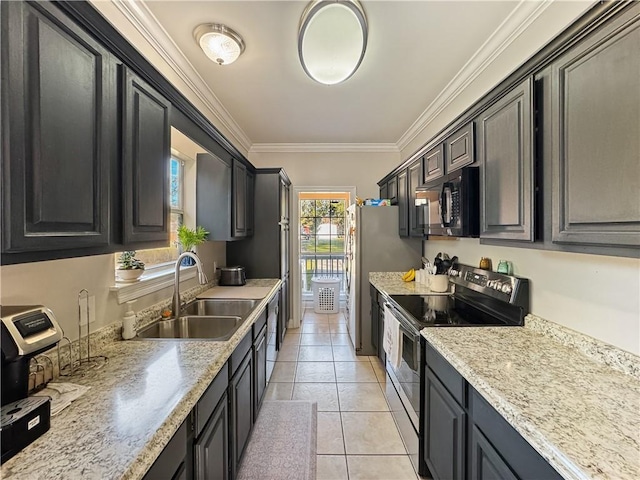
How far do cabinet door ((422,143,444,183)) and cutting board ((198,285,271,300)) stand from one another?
72.3 inches

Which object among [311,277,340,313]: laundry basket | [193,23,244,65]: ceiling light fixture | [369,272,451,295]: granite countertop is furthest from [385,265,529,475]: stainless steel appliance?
[311,277,340,313]: laundry basket

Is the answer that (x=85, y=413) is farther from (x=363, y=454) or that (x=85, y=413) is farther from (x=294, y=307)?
(x=294, y=307)

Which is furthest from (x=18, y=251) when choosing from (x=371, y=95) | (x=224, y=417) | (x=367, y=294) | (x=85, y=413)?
(x=367, y=294)

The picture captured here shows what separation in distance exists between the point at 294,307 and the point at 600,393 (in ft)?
12.8

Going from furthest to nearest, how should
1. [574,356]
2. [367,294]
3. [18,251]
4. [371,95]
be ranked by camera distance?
[367,294], [371,95], [574,356], [18,251]

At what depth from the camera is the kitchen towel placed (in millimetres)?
2180

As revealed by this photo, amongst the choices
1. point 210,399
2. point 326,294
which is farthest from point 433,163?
point 326,294

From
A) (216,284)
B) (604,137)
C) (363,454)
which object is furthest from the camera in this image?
(216,284)

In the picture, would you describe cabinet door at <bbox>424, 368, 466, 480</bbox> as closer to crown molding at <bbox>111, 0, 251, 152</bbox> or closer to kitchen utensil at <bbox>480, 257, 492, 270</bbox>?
kitchen utensil at <bbox>480, 257, 492, 270</bbox>

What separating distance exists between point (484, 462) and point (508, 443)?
A: 23 cm

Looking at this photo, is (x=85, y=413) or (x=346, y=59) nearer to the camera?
(x=85, y=413)

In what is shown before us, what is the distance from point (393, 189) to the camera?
3.77 m

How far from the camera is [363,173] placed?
4.57 meters

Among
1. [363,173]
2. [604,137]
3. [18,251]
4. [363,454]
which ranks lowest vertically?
[363,454]
